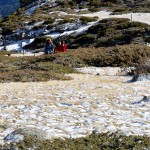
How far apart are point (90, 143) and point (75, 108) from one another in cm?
393

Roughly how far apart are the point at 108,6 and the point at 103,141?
89.4 metres

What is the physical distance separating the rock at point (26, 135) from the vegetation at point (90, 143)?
20 cm

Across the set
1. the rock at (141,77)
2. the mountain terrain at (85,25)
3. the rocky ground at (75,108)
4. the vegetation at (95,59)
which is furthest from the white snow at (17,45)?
the rocky ground at (75,108)

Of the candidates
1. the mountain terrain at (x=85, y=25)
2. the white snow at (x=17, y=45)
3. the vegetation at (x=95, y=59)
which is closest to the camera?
the vegetation at (x=95, y=59)

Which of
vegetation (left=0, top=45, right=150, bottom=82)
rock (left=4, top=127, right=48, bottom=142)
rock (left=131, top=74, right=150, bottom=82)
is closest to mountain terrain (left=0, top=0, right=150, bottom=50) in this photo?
vegetation (left=0, top=45, right=150, bottom=82)

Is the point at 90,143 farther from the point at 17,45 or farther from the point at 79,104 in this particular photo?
the point at 17,45

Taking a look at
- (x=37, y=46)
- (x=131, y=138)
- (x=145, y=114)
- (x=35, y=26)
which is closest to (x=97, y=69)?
(x=145, y=114)

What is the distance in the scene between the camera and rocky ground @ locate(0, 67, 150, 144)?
984 cm

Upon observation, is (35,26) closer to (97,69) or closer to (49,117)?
(97,69)

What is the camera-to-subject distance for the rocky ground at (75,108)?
9.84 m

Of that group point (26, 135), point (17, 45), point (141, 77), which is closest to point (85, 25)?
point (17, 45)

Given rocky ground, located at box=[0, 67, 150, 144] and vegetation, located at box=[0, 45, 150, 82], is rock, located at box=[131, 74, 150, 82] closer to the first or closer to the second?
rocky ground, located at box=[0, 67, 150, 144]

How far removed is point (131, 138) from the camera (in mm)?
8516

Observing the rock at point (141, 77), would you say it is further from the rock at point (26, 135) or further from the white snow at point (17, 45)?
the white snow at point (17, 45)
